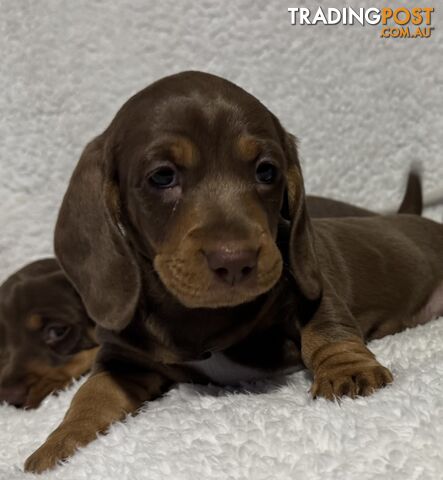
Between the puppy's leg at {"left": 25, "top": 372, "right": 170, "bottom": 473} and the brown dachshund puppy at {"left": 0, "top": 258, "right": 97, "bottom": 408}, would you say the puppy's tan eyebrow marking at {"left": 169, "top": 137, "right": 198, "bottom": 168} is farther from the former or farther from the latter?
the brown dachshund puppy at {"left": 0, "top": 258, "right": 97, "bottom": 408}

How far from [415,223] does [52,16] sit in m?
1.94

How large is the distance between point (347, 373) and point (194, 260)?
0.48 m

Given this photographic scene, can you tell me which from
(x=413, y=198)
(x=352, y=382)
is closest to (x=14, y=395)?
(x=352, y=382)

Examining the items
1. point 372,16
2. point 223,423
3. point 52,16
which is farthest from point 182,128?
point 372,16

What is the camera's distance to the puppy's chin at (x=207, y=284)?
6.81 ft

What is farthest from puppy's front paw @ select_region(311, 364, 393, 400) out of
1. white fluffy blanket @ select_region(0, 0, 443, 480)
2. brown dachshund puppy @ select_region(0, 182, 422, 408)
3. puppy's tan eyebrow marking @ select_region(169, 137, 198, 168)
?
white fluffy blanket @ select_region(0, 0, 443, 480)

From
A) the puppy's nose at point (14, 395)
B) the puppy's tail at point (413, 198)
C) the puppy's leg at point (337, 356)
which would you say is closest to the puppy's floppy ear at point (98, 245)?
the puppy's leg at point (337, 356)

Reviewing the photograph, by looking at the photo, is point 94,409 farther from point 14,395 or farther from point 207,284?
point 14,395

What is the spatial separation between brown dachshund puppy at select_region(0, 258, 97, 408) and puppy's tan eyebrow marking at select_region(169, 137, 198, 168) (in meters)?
1.28

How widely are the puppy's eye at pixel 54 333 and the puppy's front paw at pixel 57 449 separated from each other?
111 centimetres

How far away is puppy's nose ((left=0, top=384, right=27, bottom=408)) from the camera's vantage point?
3.13 m

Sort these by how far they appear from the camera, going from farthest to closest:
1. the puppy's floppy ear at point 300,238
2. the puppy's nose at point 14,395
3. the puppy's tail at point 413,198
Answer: the puppy's tail at point 413,198
the puppy's nose at point 14,395
the puppy's floppy ear at point 300,238

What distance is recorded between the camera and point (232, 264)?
2.03m

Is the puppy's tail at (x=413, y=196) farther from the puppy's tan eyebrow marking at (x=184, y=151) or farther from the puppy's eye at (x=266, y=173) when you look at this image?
the puppy's tan eyebrow marking at (x=184, y=151)
